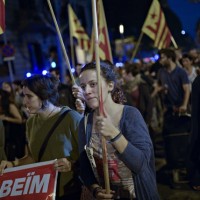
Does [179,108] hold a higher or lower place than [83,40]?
lower

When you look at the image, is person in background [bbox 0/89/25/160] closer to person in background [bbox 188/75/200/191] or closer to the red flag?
the red flag

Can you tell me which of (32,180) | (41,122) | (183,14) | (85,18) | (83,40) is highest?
(85,18)

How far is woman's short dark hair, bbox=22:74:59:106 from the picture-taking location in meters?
3.14

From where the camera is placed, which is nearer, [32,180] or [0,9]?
[32,180]

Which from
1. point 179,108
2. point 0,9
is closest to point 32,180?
point 0,9

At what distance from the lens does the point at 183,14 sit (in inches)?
146

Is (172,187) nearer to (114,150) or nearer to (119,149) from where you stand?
(114,150)

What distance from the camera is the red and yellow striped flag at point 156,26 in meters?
9.33

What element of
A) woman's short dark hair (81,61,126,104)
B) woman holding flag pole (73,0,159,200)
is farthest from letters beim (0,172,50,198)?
woman's short dark hair (81,61,126,104)

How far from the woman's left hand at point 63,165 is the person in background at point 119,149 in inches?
15.7

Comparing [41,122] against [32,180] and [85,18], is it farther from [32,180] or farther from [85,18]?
[85,18]

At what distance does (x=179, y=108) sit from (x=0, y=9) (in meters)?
3.80

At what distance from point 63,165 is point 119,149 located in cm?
94

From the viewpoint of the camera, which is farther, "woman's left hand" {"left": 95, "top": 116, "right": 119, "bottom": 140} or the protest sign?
the protest sign
